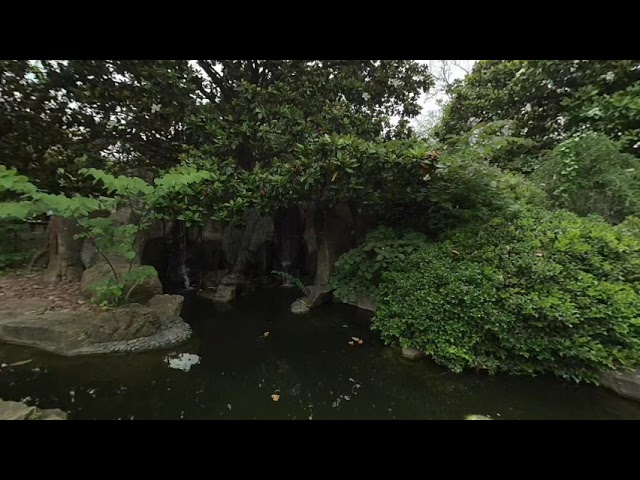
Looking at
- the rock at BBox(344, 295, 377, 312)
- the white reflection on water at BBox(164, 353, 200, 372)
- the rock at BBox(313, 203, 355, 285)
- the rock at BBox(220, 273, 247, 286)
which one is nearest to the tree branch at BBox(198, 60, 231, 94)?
the rock at BBox(313, 203, 355, 285)

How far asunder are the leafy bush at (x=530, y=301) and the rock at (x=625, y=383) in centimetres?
9

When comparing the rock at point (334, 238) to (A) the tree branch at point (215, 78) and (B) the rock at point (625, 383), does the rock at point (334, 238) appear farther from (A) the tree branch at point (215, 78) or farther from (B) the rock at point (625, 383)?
(B) the rock at point (625, 383)

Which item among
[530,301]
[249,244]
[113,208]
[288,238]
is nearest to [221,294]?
[249,244]

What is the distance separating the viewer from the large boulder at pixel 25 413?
255 centimetres

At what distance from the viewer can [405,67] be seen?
852cm

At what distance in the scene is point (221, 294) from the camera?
723 cm

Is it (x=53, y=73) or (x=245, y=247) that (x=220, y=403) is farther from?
(x=53, y=73)

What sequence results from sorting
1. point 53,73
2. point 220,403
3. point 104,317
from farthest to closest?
point 53,73, point 104,317, point 220,403

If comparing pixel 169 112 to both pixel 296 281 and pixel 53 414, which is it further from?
pixel 53 414

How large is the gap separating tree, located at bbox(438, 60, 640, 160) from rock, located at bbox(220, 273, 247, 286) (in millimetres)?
6168
